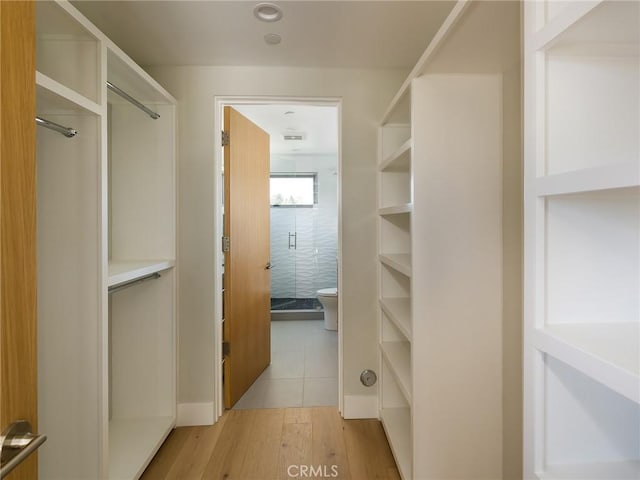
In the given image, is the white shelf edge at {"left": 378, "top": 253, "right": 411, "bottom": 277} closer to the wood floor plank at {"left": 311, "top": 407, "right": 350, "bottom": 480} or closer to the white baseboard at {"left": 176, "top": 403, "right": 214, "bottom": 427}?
the wood floor plank at {"left": 311, "top": 407, "right": 350, "bottom": 480}

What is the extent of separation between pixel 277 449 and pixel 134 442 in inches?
31.1

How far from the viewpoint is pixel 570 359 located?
61 cm

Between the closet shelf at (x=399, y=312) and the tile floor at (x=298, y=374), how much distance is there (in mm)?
894

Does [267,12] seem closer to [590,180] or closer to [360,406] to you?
[590,180]

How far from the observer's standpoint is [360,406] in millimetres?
2205

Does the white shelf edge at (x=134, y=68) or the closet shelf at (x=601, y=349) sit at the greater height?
the white shelf edge at (x=134, y=68)

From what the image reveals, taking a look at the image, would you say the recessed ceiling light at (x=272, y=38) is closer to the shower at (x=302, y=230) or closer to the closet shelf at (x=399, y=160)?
the closet shelf at (x=399, y=160)

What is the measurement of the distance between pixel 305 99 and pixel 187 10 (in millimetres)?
827

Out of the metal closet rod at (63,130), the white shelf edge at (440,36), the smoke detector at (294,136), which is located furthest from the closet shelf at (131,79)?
the smoke detector at (294,136)

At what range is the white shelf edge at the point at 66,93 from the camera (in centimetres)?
105

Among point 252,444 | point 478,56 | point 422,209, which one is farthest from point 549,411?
point 252,444

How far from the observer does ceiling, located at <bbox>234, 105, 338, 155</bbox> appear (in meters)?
3.14

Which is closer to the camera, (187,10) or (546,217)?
(546,217)

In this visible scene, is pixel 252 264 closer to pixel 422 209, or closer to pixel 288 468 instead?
pixel 288 468
